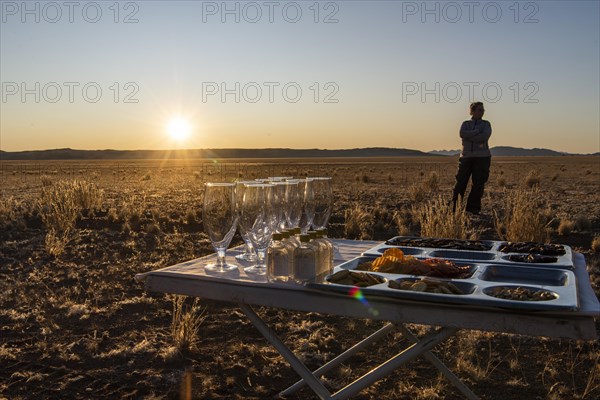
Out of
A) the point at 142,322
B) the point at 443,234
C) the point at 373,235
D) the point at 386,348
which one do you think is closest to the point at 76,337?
the point at 142,322

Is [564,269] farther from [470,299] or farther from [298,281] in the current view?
[298,281]

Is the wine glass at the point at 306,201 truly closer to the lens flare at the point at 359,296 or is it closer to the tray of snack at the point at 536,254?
the lens flare at the point at 359,296

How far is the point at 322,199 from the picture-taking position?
2.66 m

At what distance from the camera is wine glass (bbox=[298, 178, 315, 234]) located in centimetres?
260

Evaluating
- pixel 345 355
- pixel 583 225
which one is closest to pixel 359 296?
pixel 345 355

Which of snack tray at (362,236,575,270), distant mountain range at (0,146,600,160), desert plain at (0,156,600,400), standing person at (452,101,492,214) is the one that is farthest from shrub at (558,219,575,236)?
distant mountain range at (0,146,600,160)

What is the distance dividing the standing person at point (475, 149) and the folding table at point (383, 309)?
7.82 meters

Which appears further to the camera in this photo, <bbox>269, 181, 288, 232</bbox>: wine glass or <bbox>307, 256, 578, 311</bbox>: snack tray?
<bbox>269, 181, 288, 232</bbox>: wine glass

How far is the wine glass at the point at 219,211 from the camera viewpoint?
231cm

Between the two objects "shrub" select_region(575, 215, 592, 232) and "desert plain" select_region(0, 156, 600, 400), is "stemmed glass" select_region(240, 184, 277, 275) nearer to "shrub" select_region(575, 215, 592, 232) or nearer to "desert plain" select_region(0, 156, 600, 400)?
"desert plain" select_region(0, 156, 600, 400)

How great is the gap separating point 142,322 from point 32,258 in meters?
3.46

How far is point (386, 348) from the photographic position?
14.3ft

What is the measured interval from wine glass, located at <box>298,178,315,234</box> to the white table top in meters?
0.41

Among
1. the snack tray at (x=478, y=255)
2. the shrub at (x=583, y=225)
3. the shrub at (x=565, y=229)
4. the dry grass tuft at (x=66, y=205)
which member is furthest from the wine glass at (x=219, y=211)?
the shrub at (x=583, y=225)
